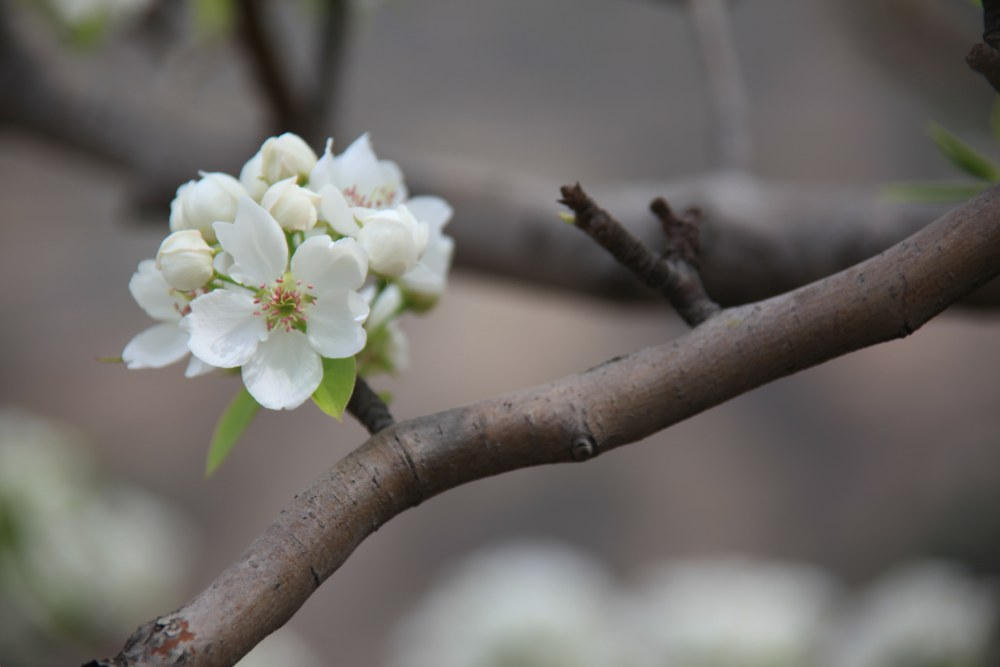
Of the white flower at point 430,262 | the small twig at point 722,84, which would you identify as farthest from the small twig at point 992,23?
the small twig at point 722,84

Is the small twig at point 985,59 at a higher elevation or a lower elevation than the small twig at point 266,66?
lower

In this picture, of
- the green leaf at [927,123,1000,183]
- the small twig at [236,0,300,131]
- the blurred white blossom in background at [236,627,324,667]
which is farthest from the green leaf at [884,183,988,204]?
the blurred white blossom in background at [236,627,324,667]

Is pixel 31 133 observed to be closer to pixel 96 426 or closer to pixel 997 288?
pixel 997 288

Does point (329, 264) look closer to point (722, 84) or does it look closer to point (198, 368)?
point (198, 368)

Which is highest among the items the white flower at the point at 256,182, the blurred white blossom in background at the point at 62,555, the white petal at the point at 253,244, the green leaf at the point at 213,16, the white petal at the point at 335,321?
the green leaf at the point at 213,16

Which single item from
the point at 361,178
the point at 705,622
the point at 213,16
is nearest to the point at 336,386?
the point at 361,178

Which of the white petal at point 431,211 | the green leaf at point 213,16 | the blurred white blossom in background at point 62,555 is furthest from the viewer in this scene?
the green leaf at point 213,16

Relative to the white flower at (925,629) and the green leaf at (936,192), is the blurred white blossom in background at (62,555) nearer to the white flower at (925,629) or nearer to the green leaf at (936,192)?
the white flower at (925,629)

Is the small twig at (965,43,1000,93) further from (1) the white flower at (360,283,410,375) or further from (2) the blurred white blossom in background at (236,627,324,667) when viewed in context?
(2) the blurred white blossom in background at (236,627,324,667)
